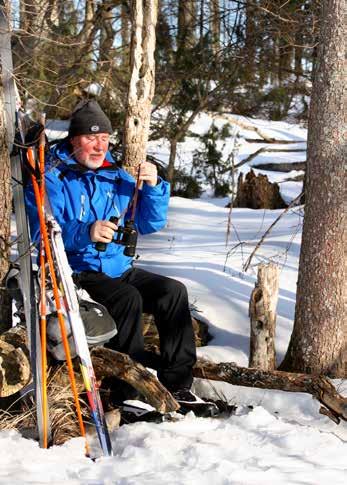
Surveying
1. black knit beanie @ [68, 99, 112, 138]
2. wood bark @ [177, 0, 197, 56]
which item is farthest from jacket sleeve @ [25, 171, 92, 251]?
wood bark @ [177, 0, 197, 56]

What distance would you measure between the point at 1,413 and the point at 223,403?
4.34 feet

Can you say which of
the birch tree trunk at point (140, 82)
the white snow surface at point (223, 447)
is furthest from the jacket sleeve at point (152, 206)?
the birch tree trunk at point (140, 82)

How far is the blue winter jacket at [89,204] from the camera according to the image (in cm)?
433

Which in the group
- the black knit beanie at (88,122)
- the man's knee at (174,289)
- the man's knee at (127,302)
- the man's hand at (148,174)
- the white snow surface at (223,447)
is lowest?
the white snow surface at (223,447)

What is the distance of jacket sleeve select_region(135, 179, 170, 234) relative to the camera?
4.55 m

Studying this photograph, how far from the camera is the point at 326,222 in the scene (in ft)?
16.7

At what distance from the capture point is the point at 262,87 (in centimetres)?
1258

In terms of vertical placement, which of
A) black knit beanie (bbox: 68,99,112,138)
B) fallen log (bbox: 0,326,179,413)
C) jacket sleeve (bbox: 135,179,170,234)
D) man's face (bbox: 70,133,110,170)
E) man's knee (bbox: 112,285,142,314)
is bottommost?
fallen log (bbox: 0,326,179,413)

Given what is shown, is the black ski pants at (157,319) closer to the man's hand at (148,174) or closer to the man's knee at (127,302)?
the man's knee at (127,302)

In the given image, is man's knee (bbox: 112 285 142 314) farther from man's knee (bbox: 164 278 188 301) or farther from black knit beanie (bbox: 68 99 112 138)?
black knit beanie (bbox: 68 99 112 138)

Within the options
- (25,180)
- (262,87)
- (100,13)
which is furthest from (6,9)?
(262,87)

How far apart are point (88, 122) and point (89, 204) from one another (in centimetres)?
50

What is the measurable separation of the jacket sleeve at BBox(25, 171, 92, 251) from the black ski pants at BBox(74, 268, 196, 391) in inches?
8.7

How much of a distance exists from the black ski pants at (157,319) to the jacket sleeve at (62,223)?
22 centimetres
